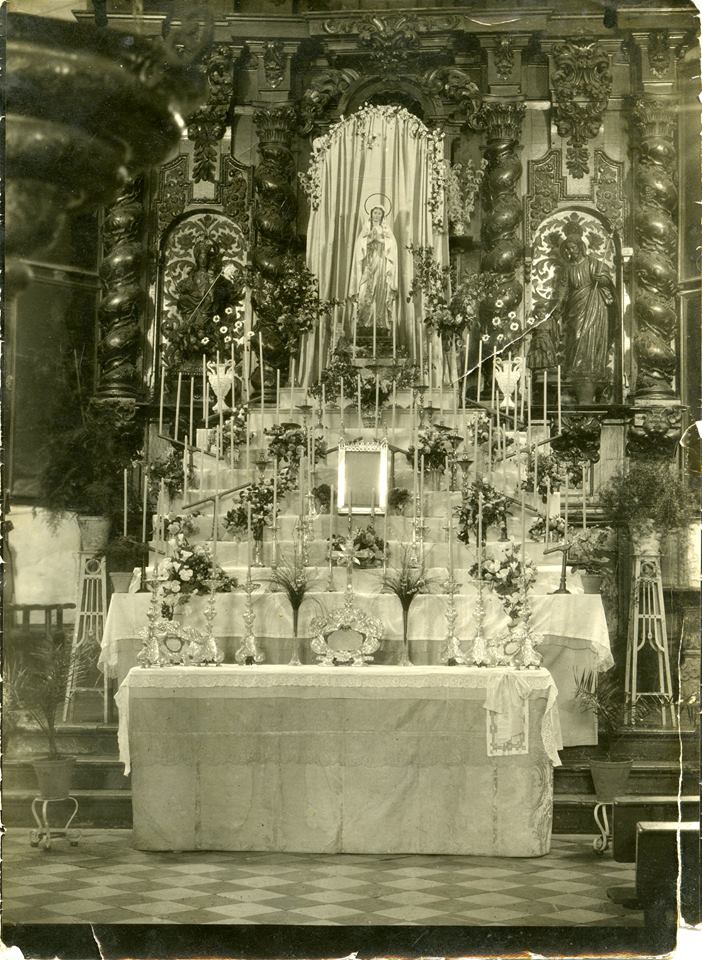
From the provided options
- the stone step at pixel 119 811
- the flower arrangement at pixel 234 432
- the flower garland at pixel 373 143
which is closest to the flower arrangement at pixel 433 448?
the flower arrangement at pixel 234 432

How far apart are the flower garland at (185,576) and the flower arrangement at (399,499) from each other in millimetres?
1778

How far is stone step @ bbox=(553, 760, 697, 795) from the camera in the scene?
825cm

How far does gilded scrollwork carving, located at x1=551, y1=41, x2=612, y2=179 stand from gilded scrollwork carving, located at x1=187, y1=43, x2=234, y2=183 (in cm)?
310

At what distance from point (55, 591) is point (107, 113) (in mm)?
6896

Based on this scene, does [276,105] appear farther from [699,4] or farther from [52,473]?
[699,4]

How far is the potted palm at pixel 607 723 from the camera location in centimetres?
788

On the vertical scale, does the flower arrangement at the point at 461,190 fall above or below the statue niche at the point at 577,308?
above

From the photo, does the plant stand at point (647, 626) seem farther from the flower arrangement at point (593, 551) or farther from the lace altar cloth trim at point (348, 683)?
the lace altar cloth trim at point (348, 683)

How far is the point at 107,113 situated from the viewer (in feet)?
13.9

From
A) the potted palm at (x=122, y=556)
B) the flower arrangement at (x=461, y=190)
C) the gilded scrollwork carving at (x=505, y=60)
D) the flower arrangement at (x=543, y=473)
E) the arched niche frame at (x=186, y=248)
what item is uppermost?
the gilded scrollwork carving at (x=505, y=60)

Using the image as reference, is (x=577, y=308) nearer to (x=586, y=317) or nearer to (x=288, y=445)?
(x=586, y=317)

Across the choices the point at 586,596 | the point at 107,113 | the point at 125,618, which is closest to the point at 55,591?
the point at 125,618

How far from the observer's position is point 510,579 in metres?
7.89

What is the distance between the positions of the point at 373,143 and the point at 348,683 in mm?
6512
